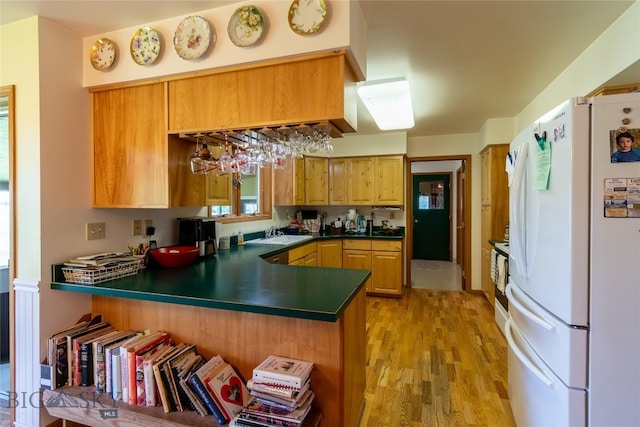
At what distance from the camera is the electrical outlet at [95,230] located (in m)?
2.01

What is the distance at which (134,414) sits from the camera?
1.53m

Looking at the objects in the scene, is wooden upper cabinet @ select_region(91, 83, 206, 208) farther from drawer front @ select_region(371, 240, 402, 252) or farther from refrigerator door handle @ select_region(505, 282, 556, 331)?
drawer front @ select_region(371, 240, 402, 252)

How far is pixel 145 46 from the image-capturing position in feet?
6.14

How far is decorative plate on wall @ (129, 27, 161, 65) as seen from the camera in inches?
72.9

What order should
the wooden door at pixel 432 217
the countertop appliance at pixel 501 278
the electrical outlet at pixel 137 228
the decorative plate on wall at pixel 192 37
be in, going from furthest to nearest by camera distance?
1. the wooden door at pixel 432 217
2. the countertop appliance at pixel 501 278
3. the electrical outlet at pixel 137 228
4. the decorative plate on wall at pixel 192 37

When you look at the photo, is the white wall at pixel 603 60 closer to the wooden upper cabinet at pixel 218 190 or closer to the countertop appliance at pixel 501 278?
the countertop appliance at pixel 501 278

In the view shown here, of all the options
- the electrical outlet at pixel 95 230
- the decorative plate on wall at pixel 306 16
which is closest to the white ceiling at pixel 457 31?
the decorative plate on wall at pixel 306 16

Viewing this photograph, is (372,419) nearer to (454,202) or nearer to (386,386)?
(386,386)

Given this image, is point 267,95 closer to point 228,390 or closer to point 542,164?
point 542,164

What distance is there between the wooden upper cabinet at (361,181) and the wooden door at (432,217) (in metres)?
3.36

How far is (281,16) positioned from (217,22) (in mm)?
394

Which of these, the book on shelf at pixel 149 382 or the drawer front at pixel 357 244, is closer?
the book on shelf at pixel 149 382

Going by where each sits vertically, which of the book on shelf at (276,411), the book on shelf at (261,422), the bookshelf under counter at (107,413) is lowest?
the bookshelf under counter at (107,413)

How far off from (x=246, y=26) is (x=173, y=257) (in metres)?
1.54
